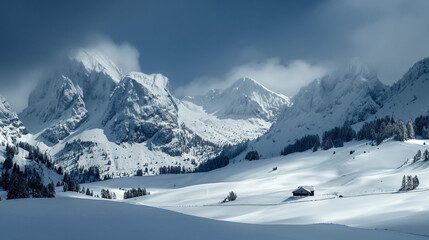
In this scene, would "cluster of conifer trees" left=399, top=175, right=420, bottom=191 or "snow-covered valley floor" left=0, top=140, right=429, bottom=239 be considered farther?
"cluster of conifer trees" left=399, top=175, right=420, bottom=191

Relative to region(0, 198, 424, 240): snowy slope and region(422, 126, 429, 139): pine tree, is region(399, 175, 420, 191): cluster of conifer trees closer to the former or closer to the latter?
region(0, 198, 424, 240): snowy slope

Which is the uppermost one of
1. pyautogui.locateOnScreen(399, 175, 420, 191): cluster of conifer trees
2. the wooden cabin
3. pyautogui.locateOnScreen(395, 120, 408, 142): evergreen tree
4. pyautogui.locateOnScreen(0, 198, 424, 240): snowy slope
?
pyautogui.locateOnScreen(395, 120, 408, 142): evergreen tree

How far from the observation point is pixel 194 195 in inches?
5054

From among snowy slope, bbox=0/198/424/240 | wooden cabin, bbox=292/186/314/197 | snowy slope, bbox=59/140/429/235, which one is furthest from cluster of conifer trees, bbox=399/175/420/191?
snowy slope, bbox=0/198/424/240

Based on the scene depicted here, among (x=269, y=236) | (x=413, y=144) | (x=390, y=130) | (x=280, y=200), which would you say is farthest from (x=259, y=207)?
(x=390, y=130)

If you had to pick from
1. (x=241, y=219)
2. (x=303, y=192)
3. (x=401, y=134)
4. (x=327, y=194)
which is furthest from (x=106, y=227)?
(x=401, y=134)

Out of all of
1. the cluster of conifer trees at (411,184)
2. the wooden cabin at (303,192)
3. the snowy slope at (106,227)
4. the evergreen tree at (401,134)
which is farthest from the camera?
the evergreen tree at (401,134)

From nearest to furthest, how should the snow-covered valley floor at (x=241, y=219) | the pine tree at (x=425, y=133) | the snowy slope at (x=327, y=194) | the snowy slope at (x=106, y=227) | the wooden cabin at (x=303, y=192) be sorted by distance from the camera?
the snowy slope at (x=106, y=227) → the snow-covered valley floor at (x=241, y=219) → the snowy slope at (x=327, y=194) → the wooden cabin at (x=303, y=192) → the pine tree at (x=425, y=133)

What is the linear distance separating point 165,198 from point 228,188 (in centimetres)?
2791

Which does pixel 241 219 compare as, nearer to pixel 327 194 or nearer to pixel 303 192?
pixel 303 192

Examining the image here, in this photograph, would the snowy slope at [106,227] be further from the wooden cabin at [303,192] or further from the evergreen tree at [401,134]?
the evergreen tree at [401,134]

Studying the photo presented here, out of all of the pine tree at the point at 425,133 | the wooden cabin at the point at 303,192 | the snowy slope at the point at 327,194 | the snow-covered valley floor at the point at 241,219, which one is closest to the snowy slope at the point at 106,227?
the snow-covered valley floor at the point at 241,219

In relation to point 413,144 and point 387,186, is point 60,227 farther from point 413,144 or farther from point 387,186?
point 413,144

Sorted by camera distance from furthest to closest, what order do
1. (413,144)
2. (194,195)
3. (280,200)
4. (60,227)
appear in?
→ 1. (413,144)
2. (194,195)
3. (280,200)
4. (60,227)
